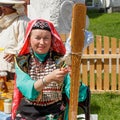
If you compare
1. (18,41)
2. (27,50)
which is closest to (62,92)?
(27,50)

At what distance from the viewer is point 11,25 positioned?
12.9 feet

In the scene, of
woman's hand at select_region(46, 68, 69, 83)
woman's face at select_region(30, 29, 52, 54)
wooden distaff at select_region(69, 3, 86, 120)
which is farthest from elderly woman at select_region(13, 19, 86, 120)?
wooden distaff at select_region(69, 3, 86, 120)

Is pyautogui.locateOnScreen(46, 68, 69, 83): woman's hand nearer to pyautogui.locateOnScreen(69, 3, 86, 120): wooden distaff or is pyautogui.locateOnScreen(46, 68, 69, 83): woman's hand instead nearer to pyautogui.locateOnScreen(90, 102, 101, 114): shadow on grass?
pyautogui.locateOnScreen(69, 3, 86, 120): wooden distaff

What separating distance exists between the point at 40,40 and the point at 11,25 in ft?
4.29

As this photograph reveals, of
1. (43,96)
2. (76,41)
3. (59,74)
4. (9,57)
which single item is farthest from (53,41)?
(9,57)

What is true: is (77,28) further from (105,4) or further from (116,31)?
(105,4)

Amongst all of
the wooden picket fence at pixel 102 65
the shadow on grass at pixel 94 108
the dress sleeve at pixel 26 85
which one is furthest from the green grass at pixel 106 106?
the dress sleeve at pixel 26 85

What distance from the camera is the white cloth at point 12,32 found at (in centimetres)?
389

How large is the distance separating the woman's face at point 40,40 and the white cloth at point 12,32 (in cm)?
116

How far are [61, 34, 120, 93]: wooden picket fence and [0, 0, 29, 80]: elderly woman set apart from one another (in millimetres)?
2431

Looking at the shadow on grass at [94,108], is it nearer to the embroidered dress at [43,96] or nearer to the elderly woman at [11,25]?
the elderly woman at [11,25]

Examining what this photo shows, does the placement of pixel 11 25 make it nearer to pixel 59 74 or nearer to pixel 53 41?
pixel 53 41

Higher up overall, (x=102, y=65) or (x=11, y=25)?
(x=11, y=25)

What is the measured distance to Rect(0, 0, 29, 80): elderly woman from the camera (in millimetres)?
3881
